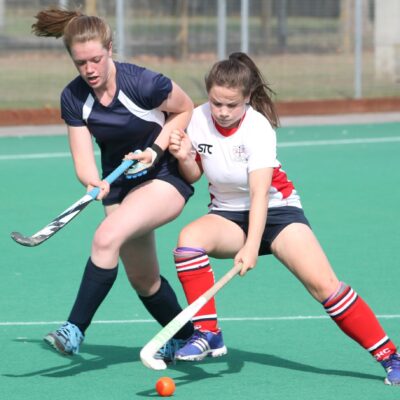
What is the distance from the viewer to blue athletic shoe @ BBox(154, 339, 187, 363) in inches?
239

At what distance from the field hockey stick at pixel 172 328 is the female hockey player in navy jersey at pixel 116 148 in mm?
427

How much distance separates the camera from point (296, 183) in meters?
11.8

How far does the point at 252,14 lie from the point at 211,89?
42.1ft

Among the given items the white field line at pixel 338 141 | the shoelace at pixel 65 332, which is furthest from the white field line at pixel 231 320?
the white field line at pixel 338 141

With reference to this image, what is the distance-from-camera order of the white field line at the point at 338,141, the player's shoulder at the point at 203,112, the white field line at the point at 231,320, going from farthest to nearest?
1. the white field line at the point at 338,141
2. the white field line at the point at 231,320
3. the player's shoulder at the point at 203,112

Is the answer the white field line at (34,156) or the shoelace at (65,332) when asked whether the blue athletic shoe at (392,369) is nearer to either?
the shoelace at (65,332)

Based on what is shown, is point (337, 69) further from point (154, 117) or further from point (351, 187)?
point (154, 117)

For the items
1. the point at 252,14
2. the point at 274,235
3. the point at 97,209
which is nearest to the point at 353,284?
the point at 274,235

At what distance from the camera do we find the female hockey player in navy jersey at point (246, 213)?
5555 mm

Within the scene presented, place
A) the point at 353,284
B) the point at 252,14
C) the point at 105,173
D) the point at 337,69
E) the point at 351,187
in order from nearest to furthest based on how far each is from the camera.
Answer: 1. the point at 105,173
2. the point at 353,284
3. the point at 351,187
4. the point at 252,14
5. the point at 337,69

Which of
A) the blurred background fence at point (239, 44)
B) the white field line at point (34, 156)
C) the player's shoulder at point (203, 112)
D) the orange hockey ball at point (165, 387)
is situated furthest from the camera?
the blurred background fence at point (239, 44)

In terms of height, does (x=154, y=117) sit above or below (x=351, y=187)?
above

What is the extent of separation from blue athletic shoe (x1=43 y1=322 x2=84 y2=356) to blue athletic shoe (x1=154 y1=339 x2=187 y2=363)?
1.66 ft

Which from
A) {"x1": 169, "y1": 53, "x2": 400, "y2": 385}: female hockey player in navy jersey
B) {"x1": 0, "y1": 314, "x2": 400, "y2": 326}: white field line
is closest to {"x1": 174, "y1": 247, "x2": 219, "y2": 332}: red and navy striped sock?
{"x1": 169, "y1": 53, "x2": 400, "y2": 385}: female hockey player in navy jersey
